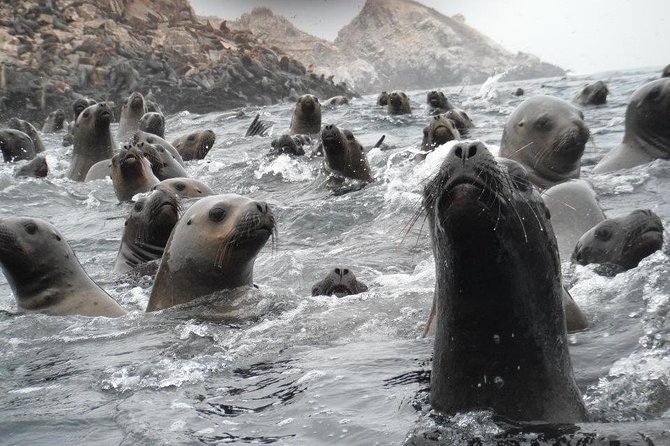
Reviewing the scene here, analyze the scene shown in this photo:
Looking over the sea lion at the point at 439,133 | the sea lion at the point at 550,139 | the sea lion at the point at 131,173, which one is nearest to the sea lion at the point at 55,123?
→ the sea lion at the point at 131,173

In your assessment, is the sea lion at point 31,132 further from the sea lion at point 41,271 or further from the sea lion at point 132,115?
the sea lion at point 41,271

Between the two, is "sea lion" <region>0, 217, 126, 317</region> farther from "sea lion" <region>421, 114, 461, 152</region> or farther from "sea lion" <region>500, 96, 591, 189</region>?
"sea lion" <region>421, 114, 461, 152</region>

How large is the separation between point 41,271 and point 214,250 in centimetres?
142

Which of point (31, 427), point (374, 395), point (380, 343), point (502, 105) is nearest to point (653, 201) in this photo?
point (380, 343)

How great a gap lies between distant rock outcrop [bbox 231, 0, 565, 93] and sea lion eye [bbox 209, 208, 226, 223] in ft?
486

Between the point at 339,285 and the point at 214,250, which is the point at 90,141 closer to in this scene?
the point at 214,250

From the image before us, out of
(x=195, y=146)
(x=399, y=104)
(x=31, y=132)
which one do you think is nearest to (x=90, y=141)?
(x=195, y=146)

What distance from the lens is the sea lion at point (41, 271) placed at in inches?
286

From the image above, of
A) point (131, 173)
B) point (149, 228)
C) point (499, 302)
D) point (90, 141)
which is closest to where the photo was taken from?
point (499, 302)

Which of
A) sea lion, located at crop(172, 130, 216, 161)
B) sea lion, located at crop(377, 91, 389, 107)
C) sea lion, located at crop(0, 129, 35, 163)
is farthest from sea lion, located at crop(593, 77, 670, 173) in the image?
sea lion, located at crop(377, 91, 389, 107)

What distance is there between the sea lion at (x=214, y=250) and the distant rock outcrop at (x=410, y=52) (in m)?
148

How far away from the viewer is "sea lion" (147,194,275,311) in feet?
22.9

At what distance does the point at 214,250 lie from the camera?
23.1 ft

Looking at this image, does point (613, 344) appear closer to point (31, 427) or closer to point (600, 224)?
point (600, 224)
